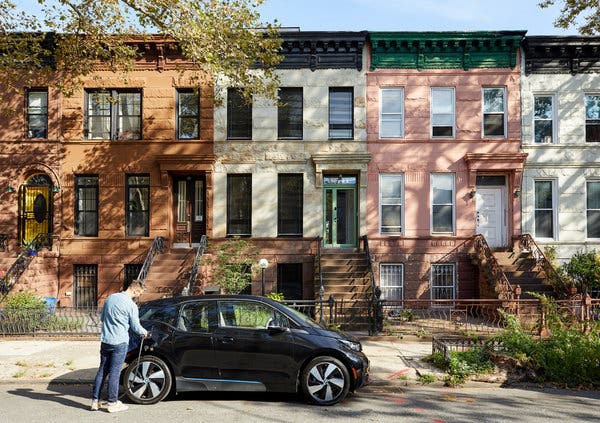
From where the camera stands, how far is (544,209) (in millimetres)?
18578

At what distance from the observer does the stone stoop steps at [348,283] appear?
47.5ft

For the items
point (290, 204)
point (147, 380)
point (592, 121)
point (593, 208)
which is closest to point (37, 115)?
point (290, 204)

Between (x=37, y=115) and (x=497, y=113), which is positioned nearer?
(x=497, y=113)

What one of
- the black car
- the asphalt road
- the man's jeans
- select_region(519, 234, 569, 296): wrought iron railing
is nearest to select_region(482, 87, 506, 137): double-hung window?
select_region(519, 234, 569, 296): wrought iron railing

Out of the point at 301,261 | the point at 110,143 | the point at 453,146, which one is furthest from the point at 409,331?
the point at 110,143

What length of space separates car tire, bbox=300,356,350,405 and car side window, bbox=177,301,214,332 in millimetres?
1767

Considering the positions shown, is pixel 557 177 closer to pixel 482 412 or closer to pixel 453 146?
pixel 453 146

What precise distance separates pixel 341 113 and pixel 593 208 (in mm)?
10288

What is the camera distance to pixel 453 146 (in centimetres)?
1855

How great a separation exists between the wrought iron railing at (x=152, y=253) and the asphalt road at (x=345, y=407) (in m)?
7.85

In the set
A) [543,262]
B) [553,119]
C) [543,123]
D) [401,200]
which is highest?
[553,119]

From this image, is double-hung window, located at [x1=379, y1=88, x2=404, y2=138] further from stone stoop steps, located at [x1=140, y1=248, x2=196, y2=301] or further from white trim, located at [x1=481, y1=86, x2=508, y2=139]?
stone stoop steps, located at [x1=140, y1=248, x2=196, y2=301]

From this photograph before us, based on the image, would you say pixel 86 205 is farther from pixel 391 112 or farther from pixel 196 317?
pixel 196 317

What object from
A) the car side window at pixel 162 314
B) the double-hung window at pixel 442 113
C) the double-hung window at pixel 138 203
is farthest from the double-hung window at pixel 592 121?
the car side window at pixel 162 314
